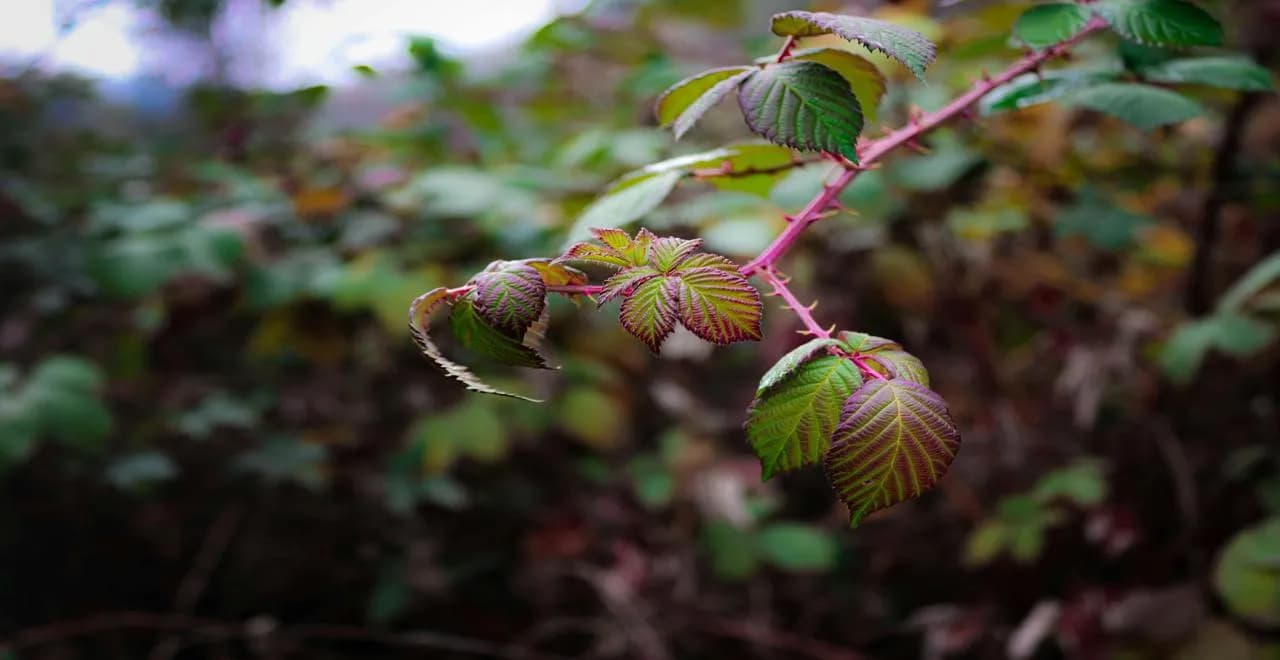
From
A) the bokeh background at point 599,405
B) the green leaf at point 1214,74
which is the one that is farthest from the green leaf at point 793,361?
the bokeh background at point 599,405

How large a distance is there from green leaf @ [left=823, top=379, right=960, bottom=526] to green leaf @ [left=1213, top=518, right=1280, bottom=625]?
0.93 meters

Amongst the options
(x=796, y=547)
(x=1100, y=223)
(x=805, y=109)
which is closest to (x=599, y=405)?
A: (x=796, y=547)

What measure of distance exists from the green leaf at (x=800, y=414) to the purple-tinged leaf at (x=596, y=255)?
0.35 feet

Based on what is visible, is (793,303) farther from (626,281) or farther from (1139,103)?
(1139,103)

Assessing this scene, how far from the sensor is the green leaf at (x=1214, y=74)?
2.28 ft

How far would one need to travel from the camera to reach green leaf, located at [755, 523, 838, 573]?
138 centimetres

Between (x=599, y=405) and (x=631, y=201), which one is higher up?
(x=631, y=201)

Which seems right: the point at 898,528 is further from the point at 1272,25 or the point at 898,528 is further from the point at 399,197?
the point at 399,197

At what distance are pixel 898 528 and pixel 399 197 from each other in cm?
114

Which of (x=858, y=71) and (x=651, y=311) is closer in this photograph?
(x=651, y=311)

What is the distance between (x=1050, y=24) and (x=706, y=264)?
364 mm

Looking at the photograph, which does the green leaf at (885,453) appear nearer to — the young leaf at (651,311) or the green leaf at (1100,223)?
the young leaf at (651,311)

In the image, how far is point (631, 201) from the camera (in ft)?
1.90

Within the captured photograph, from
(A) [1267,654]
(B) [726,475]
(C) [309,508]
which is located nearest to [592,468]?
(B) [726,475]
